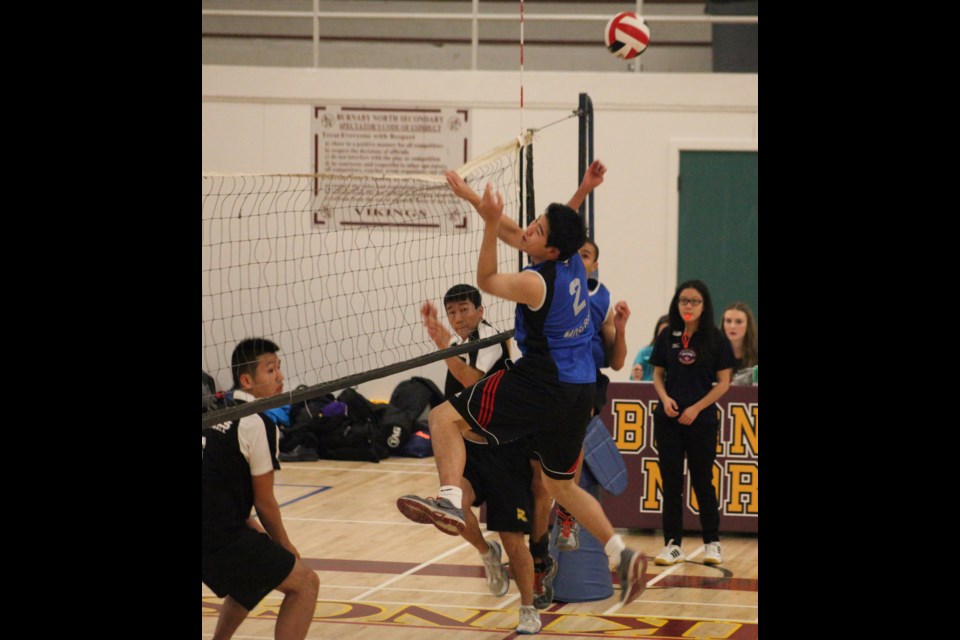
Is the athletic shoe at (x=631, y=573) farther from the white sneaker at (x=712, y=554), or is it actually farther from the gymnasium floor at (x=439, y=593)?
the white sneaker at (x=712, y=554)

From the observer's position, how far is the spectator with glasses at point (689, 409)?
286 inches

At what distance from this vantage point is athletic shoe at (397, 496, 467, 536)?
4906 millimetres

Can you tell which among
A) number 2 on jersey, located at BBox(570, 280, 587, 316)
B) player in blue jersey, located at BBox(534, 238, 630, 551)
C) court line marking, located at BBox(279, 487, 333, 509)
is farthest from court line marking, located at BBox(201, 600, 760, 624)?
court line marking, located at BBox(279, 487, 333, 509)

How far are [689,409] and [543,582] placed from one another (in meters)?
→ 1.59

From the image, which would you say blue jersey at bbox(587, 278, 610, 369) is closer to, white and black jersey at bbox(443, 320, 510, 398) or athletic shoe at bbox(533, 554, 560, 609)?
white and black jersey at bbox(443, 320, 510, 398)

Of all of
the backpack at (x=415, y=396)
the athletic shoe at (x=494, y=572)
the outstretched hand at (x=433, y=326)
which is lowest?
the athletic shoe at (x=494, y=572)

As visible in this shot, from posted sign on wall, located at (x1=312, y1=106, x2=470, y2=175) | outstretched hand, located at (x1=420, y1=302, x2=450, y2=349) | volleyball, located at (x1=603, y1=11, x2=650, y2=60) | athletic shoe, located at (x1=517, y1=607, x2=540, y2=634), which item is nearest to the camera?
outstretched hand, located at (x1=420, y1=302, x2=450, y2=349)

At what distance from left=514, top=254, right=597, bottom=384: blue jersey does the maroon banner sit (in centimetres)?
303

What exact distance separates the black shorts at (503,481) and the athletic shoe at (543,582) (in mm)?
390

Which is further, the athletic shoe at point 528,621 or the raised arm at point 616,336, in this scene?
the raised arm at point 616,336

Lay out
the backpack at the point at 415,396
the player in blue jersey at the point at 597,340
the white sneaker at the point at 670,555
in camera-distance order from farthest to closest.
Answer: the backpack at the point at 415,396 → the white sneaker at the point at 670,555 → the player in blue jersey at the point at 597,340

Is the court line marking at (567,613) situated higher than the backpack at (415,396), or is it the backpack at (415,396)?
the backpack at (415,396)

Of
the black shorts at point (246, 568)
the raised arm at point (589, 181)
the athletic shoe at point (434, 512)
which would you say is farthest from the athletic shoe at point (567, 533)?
the black shorts at point (246, 568)
